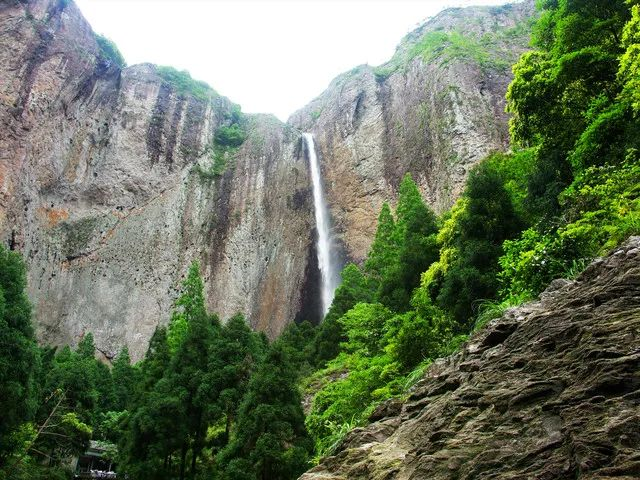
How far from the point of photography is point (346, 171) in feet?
155

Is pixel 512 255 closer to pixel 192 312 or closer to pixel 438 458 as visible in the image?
pixel 438 458

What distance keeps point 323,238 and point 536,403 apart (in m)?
39.9

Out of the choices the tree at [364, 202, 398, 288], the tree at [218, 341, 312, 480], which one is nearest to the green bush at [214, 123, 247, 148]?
the tree at [364, 202, 398, 288]

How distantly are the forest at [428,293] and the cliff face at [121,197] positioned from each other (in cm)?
2101

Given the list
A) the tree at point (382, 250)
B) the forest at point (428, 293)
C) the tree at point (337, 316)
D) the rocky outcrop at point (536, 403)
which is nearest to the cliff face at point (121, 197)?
the tree at point (337, 316)

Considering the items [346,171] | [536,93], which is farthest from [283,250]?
[536,93]

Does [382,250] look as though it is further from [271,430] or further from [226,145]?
[226,145]

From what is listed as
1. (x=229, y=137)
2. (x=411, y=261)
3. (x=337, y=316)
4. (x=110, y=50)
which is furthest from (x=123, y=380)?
(x=110, y=50)

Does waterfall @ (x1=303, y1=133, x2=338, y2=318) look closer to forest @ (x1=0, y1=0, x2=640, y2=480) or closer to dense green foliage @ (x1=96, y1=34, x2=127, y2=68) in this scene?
forest @ (x1=0, y1=0, x2=640, y2=480)

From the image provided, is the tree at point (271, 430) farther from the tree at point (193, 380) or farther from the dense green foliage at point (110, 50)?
the dense green foliage at point (110, 50)

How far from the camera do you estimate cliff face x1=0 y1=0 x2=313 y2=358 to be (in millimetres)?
41312

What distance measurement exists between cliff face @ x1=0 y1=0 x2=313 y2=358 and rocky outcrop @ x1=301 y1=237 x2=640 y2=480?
34.5 meters

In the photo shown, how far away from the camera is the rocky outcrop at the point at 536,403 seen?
12.1 feet

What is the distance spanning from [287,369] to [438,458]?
10179mm
